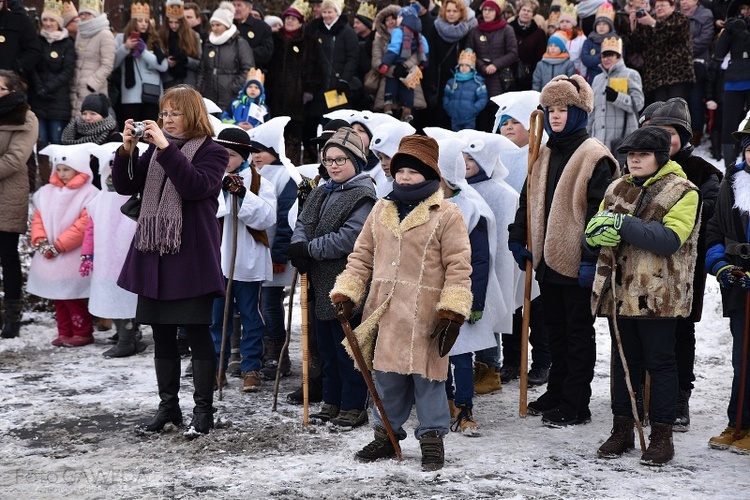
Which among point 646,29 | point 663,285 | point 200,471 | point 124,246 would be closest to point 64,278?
point 124,246

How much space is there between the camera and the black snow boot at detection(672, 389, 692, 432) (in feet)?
20.7

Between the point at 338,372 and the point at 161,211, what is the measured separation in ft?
5.47

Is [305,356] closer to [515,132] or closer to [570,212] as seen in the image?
[570,212]

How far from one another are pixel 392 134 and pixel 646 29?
6828 mm

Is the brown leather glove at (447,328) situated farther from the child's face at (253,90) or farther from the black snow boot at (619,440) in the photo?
the child's face at (253,90)

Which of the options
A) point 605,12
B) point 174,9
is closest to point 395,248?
point 174,9

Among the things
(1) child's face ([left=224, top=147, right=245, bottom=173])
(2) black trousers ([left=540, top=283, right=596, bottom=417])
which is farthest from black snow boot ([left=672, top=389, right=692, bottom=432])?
(1) child's face ([left=224, top=147, right=245, bottom=173])

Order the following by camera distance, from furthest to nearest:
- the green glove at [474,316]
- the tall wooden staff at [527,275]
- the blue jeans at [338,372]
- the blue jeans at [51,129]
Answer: the blue jeans at [51,129] → the tall wooden staff at [527,275] → the blue jeans at [338,372] → the green glove at [474,316]

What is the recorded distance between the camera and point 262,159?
7.82 metres

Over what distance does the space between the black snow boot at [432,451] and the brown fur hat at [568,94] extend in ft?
7.53

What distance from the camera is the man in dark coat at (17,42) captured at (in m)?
11.1

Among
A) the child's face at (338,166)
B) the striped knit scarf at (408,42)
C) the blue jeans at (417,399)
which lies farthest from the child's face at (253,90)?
the blue jeans at (417,399)

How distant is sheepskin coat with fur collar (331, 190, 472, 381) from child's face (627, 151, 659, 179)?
105cm

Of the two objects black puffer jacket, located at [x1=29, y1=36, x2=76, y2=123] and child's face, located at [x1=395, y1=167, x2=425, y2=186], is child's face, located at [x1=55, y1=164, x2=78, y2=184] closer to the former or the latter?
black puffer jacket, located at [x1=29, y1=36, x2=76, y2=123]
